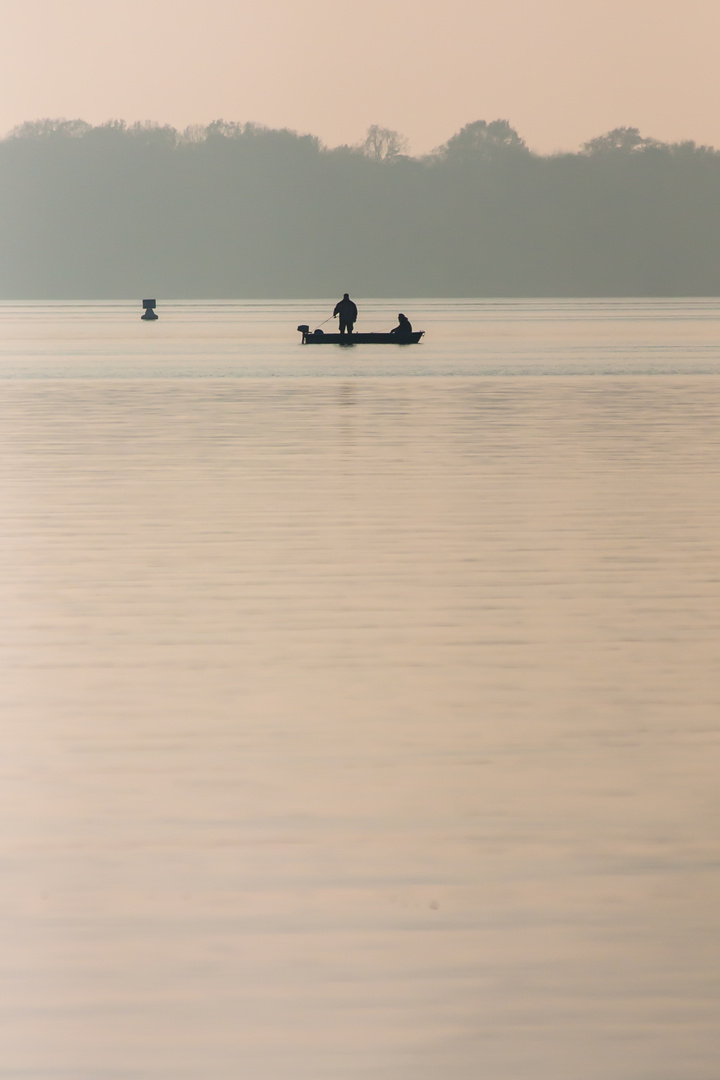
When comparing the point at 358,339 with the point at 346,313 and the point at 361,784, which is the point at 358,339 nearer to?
the point at 346,313

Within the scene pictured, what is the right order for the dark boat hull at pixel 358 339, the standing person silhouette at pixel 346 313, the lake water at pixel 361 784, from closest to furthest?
1. the lake water at pixel 361 784
2. the standing person silhouette at pixel 346 313
3. the dark boat hull at pixel 358 339

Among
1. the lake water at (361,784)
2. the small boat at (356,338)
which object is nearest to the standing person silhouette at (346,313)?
the small boat at (356,338)

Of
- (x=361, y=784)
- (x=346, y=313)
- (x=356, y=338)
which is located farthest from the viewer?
(x=346, y=313)

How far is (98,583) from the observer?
41.9ft

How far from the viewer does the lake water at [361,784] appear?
4.83 metres

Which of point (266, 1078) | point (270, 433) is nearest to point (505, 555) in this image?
point (266, 1078)

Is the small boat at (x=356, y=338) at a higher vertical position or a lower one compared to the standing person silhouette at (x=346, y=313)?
lower

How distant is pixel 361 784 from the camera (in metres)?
7.30

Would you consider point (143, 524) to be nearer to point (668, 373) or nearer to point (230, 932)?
point (230, 932)

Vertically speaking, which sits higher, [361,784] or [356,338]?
[361,784]

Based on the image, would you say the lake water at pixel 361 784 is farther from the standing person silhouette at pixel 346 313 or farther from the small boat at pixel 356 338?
the small boat at pixel 356 338

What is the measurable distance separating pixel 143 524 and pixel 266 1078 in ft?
39.6

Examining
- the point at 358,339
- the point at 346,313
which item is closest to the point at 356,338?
the point at 358,339

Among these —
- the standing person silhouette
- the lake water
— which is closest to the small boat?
the standing person silhouette
